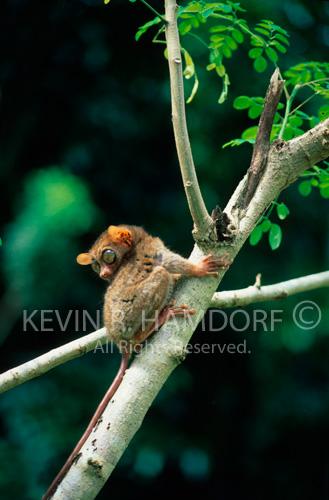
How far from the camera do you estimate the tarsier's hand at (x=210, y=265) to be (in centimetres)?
227

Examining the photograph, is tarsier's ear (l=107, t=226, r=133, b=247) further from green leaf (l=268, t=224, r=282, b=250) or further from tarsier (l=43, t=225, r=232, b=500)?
green leaf (l=268, t=224, r=282, b=250)

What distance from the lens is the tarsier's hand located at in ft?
7.45

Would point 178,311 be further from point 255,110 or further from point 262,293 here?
point 255,110

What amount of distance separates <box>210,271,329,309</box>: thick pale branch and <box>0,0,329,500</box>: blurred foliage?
219 centimetres

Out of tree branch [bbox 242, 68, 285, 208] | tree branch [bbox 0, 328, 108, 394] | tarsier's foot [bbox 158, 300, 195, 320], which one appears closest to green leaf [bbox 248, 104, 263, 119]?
tree branch [bbox 242, 68, 285, 208]

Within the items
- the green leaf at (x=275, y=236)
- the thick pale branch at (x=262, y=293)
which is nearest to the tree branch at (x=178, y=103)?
the thick pale branch at (x=262, y=293)

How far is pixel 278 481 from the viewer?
5.64 metres

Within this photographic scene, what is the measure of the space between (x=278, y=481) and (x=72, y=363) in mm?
2721

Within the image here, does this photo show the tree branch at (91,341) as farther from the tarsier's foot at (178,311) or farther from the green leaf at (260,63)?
the green leaf at (260,63)

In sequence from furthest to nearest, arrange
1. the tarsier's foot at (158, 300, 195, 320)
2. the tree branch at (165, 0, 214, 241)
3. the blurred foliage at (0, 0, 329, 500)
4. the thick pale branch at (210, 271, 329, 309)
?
1. the blurred foliage at (0, 0, 329, 500)
2. the thick pale branch at (210, 271, 329, 309)
3. the tarsier's foot at (158, 300, 195, 320)
4. the tree branch at (165, 0, 214, 241)

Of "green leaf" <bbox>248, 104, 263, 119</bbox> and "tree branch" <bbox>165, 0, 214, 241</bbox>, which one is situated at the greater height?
"green leaf" <bbox>248, 104, 263, 119</bbox>

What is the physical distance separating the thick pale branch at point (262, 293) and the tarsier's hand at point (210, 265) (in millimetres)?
467

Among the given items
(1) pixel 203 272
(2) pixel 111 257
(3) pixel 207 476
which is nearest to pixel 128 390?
(1) pixel 203 272

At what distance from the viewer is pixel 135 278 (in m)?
2.73
